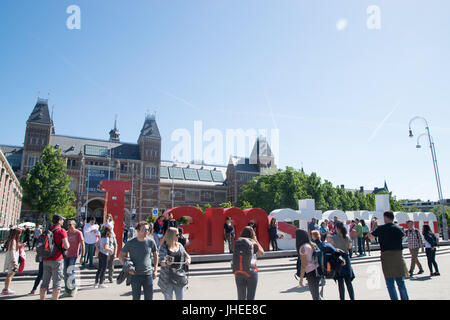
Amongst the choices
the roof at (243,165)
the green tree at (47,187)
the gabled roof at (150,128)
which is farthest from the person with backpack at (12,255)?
the roof at (243,165)

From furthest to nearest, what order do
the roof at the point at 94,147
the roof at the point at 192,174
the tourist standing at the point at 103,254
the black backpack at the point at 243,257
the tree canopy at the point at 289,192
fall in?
the roof at the point at 192,174
the roof at the point at 94,147
the tree canopy at the point at 289,192
the tourist standing at the point at 103,254
the black backpack at the point at 243,257

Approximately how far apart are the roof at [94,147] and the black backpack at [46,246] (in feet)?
175

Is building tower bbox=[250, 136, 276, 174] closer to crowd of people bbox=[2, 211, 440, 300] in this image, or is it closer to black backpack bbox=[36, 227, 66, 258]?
crowd of people bbox=[2, 211, 440, 300]

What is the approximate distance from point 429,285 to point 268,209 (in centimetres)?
3757

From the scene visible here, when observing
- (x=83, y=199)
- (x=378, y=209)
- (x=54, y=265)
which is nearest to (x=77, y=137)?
(x=83, y=199)

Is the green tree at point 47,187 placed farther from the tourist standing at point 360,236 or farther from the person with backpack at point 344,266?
the person with backpack at point 344,266

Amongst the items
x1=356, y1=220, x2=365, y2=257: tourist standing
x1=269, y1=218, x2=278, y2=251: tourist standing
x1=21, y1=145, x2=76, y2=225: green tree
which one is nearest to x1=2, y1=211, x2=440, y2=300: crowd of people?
x1=356, y1=220, x2=365, y2=257: tourist standing

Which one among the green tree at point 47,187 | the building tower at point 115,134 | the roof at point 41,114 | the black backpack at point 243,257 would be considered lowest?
the black backpack at point 243,257

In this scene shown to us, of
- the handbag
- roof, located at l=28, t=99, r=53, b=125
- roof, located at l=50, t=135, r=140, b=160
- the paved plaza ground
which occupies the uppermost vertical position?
roof, located at l=28, t=99, r=53, b=125

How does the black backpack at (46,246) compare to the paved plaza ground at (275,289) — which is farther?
the paved plaza ground at (275,289)

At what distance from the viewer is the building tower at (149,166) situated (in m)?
57.0

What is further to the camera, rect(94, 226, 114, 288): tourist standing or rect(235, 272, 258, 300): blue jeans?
rect(94, 226, 114, 288): tourist standing

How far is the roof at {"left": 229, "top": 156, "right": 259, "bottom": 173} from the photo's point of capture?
232 ft

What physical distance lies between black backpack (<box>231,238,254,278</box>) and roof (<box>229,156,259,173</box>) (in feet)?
212
